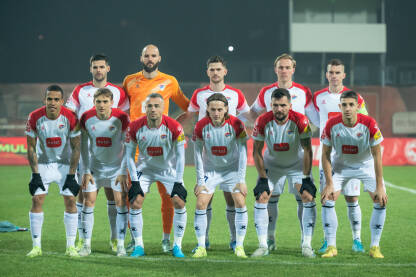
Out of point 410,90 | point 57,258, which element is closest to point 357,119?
point 57,258

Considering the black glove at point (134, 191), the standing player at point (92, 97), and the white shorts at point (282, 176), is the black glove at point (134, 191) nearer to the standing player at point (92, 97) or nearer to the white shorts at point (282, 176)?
the standing player at point (92, 97)

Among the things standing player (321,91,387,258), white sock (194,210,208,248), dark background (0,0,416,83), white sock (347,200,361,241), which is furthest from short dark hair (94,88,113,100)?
dark background (0,0,416,83)

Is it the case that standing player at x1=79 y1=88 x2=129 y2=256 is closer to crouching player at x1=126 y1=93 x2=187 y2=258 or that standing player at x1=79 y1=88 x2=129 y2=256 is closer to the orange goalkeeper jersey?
crouching player at x1=126 y1=93 x2=187 y2=258

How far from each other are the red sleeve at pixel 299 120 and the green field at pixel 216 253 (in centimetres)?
134

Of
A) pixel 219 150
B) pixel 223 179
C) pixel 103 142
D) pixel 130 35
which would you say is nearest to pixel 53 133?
pixel 103 142

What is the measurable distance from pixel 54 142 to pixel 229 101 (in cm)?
197

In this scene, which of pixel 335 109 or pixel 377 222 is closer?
pixel 377 222

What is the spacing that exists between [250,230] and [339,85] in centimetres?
232

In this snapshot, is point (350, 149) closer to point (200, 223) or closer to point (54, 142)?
point (200, 223)

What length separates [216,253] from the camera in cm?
646

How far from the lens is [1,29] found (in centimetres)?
3062

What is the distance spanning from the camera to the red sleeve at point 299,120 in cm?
619

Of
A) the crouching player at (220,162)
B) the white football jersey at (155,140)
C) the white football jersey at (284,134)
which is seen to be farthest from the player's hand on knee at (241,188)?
the white football jersey at (155,140)

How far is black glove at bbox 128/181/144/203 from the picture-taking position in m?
6.13
